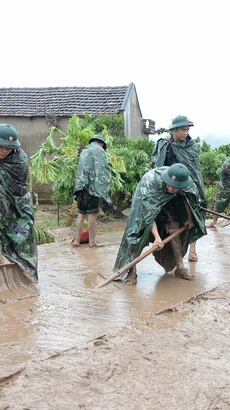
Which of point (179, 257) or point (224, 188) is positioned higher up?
point (224, 188)

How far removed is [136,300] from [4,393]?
2165 mm

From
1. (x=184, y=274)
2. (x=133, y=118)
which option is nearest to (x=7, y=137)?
(x=184, y=274)

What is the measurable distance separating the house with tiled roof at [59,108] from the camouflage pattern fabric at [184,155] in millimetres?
8825

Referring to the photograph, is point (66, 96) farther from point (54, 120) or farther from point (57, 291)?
point (57, 291)

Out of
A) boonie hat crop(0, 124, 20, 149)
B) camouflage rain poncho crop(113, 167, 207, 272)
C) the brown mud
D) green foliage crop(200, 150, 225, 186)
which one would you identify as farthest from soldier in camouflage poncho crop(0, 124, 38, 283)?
green foliage crop(200, 150, 225, 186)

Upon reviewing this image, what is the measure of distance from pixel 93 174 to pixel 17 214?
2.73 m

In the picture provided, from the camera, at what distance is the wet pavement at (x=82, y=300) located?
3938mm

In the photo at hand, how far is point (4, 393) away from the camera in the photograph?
10.2 feet

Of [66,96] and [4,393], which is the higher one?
Answer: [66,96]

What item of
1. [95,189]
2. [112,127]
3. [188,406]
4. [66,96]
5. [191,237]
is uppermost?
[66,96]

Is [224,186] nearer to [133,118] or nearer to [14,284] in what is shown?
[14,284]

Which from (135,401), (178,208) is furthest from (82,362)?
(178,208)

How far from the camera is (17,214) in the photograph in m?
5.21

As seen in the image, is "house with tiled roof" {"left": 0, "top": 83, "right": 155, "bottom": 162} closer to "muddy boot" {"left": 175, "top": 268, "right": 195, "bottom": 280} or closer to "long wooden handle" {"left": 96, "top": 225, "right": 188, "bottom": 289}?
"muddy boot" {"left": 175, "top": 268, "right": 195, "bottom": 280}
